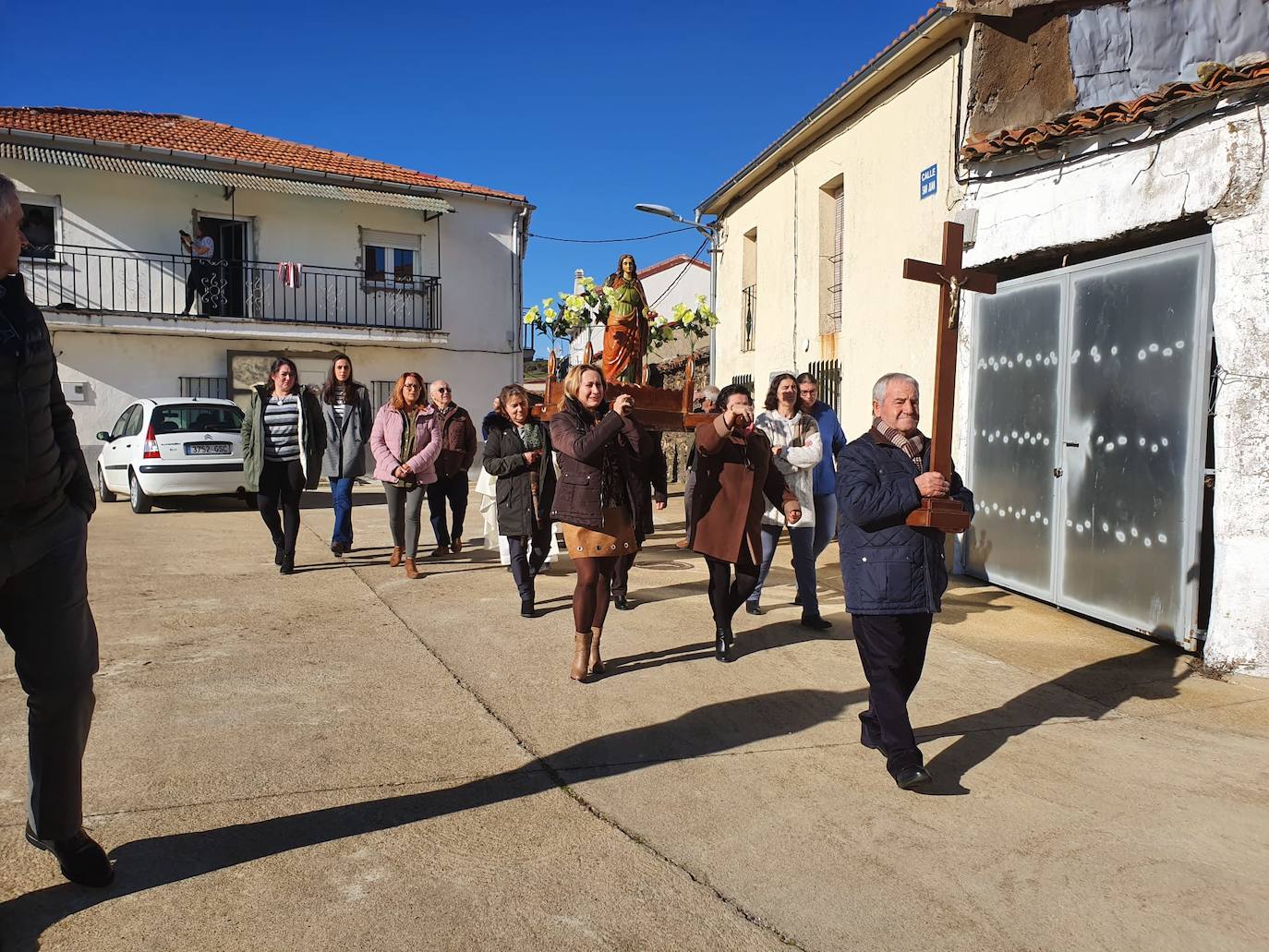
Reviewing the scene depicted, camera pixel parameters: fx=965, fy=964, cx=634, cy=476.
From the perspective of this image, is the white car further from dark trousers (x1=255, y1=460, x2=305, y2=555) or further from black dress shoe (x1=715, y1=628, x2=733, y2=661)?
black dress shoe (x1=715, y1=628, x2=733, y2=661)

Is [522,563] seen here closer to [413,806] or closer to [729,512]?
[729,512]

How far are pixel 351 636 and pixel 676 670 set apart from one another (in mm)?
2040

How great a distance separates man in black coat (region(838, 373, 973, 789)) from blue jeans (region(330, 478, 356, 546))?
5793 millimetres

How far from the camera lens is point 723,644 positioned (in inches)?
216

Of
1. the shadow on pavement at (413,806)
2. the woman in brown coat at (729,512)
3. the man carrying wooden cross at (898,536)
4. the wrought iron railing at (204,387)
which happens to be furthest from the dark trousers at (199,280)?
the man carrying wooden cross at (898,536)

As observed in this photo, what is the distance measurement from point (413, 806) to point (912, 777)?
1.82 meters

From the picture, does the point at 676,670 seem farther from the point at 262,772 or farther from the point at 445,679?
the point at 262,772

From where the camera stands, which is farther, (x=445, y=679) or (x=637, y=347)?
(x=637, y=347)

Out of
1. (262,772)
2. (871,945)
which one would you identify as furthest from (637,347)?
(871,945)

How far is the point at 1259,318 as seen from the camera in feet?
17.1

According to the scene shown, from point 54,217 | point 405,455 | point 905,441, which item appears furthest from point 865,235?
point 54,217

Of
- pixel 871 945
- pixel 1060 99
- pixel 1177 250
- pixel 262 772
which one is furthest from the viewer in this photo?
pixel 1060 99

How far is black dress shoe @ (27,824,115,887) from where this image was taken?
273 centimetres

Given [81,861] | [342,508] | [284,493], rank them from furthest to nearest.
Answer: [342,508] < [284,493] < [81,861]
